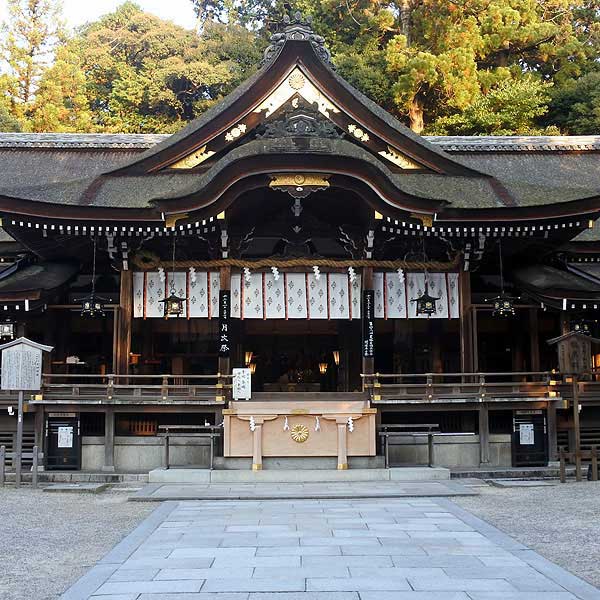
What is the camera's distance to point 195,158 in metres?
16.0

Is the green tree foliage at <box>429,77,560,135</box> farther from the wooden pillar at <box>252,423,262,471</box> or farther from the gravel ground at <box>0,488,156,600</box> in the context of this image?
the gravel ground at <box>0,488,156,600</box>

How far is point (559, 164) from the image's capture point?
20672 millimetres

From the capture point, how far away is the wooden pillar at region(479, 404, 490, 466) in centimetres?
1432

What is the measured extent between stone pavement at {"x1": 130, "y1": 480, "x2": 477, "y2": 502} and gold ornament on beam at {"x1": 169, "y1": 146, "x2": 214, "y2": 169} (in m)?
7.30

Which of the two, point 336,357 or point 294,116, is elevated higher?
point 294,116

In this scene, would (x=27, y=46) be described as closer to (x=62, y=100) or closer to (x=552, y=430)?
(x=62, y=100)

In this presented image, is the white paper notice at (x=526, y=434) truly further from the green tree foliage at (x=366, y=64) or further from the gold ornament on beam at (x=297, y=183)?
the green tree foliage at (x=366, y=64)

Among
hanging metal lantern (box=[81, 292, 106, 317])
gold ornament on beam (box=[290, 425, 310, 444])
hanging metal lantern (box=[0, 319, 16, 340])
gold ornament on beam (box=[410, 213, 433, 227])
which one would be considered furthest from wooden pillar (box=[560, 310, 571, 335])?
hanging metal lantern (box=[0, 319, 16, 340])

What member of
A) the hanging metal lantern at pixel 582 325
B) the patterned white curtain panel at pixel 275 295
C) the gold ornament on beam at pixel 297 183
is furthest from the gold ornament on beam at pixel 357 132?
the hanging metal lantern at pixel 582 325

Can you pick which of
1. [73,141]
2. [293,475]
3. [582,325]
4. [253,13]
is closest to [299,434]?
[293,475]

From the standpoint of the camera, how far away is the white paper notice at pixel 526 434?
46.6 feet

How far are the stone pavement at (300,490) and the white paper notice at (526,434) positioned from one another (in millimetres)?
2439

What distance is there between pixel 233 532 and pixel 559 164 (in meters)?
16.5

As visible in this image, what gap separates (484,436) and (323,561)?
8457 mm
